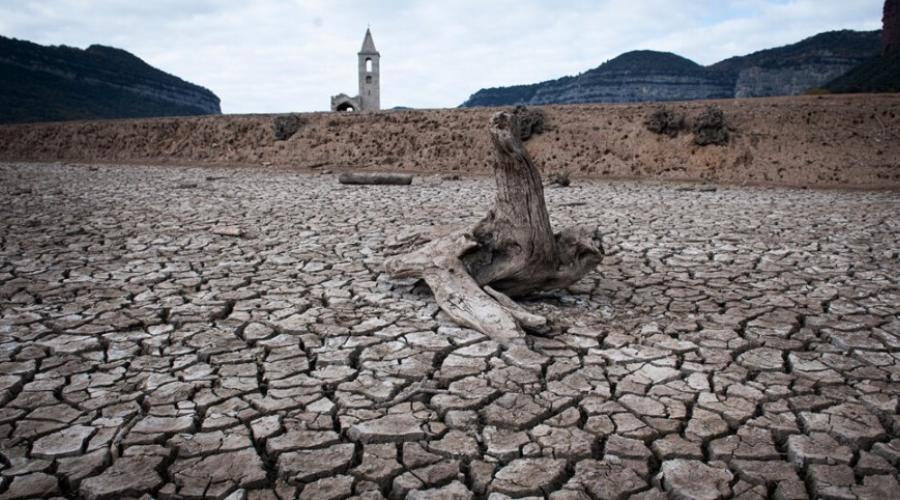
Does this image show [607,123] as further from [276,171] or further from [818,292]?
[818,292]

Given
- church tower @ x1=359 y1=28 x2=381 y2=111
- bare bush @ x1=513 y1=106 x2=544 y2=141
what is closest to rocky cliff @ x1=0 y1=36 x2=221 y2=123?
church tower @ x1=359 y1=28 x2=381 y2=111

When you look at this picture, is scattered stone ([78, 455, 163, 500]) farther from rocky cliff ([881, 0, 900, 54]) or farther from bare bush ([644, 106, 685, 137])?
rocky cliff ([881, 0, 900, 54])

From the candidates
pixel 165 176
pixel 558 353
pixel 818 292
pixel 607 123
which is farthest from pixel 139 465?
pixel 607 123

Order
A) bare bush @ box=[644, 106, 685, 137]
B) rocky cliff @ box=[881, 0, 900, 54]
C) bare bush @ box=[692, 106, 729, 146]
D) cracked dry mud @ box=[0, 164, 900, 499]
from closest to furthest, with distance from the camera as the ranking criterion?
cracked dry mud @ box=[0, 164, 900, 499] → bare bush @ box=[692, 106, 729, 146] → bare bush @ box=[644, 106, 685, 137] → rocky cliff @ box=[881, 0, 900, 54]

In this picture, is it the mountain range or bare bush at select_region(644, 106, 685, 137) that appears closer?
bare bush at select_region(644, 106, 685, 137)

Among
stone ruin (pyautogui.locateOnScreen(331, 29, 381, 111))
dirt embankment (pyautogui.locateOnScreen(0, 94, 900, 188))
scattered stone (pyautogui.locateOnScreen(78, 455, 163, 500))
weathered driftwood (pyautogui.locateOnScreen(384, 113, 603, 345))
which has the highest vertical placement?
stone ruin (pyautogui.locateOnScreen(331, 29, 381, 111))

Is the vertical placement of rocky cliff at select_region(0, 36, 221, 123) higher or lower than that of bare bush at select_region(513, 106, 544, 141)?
higher

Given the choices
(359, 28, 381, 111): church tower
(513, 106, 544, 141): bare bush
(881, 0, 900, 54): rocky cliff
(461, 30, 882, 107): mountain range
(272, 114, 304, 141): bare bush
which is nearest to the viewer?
(513, 106, 544, 141): bare bush
